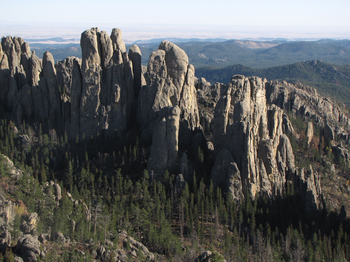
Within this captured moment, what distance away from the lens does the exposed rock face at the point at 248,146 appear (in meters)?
63.6

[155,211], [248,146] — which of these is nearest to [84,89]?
[155,211]

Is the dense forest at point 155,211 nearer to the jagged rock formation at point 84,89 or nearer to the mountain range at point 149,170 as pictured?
the mountain range at point 149,170

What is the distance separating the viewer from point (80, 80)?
7944cm

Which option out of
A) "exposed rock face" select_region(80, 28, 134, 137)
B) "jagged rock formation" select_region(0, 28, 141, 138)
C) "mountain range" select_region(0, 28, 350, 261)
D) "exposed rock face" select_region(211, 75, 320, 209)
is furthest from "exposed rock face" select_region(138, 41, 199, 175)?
"exposed rock face" select_region(211, 75, 320, 209)

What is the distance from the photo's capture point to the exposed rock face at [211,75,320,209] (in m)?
63.6

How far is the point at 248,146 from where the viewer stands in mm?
63375

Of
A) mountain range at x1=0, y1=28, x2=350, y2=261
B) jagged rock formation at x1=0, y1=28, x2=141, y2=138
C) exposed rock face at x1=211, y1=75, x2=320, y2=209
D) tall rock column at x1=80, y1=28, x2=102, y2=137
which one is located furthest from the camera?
jagged rock formation at x1=0, y1=28, x2=141, y2=138

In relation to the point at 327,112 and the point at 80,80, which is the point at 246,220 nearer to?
the point at 80,80

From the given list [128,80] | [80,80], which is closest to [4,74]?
Result: [80,80]

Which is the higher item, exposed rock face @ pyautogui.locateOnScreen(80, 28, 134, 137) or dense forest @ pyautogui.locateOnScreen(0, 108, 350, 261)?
exposed rock face @ pyautogui.locateOnScreen(80, 28, 134, 137)

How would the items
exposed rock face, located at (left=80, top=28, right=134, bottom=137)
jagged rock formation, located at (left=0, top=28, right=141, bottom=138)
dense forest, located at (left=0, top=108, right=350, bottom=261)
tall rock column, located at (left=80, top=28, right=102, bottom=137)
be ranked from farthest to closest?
1. jagged rock formation, located at (left=0, top=28, right=141, bottom=138)
2. exposed rock face, located at (left=80, top=28, right=134, bottom=137)
3. tall rock column, located at (left=80, top=28, right=102, bottom=137)
4. dense forest, located at (left=0, top=108, right=350, bottom=261)

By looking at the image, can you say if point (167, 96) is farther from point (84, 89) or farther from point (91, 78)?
point (84, 89)

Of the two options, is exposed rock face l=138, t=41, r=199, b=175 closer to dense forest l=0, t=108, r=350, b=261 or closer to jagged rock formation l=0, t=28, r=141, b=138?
jagged rock formation l=0, t=28, r=141, b=138

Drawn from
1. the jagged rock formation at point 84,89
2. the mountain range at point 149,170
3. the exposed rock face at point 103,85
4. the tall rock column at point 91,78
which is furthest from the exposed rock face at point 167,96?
the tall rock column at point 91,78
